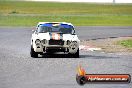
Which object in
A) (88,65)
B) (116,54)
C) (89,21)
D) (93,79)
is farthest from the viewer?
(89,21)

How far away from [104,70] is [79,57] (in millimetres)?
5661

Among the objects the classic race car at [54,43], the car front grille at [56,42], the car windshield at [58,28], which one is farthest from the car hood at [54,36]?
the car windshield at [58,28]

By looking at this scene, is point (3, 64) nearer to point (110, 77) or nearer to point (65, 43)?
point (65, 43)

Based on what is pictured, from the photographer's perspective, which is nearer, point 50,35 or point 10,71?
point 10,71

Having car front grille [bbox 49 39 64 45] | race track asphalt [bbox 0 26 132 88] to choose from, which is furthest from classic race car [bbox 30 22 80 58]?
race track asphalt [bbox 0 26 132 88]

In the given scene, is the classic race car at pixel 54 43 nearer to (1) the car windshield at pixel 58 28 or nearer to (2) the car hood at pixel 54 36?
(2) the car hood at pixel 54 36

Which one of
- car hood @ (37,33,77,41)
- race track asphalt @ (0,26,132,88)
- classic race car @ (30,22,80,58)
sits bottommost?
race track asphalt @ (0,26,132,88)

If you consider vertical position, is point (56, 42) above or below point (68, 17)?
below

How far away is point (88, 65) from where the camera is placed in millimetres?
21188

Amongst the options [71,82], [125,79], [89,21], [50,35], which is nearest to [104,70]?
[71,82]

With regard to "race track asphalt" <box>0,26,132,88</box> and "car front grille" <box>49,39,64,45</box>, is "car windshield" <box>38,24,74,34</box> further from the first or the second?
"car front grille" <box>49,39,64,45</box>

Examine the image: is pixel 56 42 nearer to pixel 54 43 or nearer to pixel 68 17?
pixel 54 43

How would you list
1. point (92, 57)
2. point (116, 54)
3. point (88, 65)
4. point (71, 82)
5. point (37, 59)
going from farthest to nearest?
point (116, 54), point (92, 57), point (37, 59), point (88, 65), point (71, 82)

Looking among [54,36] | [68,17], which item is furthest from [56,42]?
[68,17]
